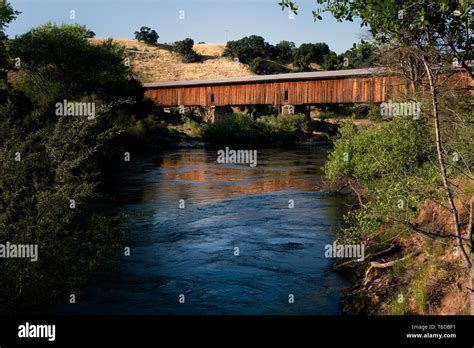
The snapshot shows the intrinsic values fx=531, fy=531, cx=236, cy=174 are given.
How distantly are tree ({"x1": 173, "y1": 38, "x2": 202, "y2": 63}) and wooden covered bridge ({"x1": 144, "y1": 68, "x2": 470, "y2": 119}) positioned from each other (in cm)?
3769

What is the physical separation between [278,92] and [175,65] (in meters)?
47.2

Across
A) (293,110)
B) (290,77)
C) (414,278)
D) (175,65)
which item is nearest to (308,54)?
(175,65)

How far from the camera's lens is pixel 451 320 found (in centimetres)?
742

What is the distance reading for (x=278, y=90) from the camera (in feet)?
150

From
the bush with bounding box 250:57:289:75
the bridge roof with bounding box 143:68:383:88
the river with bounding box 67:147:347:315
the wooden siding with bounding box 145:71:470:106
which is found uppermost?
the bush with bounding box 250:57:289:75

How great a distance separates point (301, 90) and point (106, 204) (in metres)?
26.2

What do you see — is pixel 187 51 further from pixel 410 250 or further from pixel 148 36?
pixel 410 250

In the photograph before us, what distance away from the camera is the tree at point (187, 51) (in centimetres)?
9200

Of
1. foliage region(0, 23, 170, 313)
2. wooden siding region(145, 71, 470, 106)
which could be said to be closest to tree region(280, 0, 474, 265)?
foliage region(0, 23, 170, 313)

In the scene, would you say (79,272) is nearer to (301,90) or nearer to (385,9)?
(385,9)

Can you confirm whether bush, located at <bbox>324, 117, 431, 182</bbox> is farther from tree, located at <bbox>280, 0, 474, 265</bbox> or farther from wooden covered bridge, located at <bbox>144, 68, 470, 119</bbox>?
wooden covered bridge, located at <bbox>144, 68, 470, 119</bbox>

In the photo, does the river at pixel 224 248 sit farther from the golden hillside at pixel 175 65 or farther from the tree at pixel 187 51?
the tree at pixel 187 51

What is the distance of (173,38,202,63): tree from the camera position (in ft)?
302

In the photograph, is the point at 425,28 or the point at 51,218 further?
the point at 51,218
